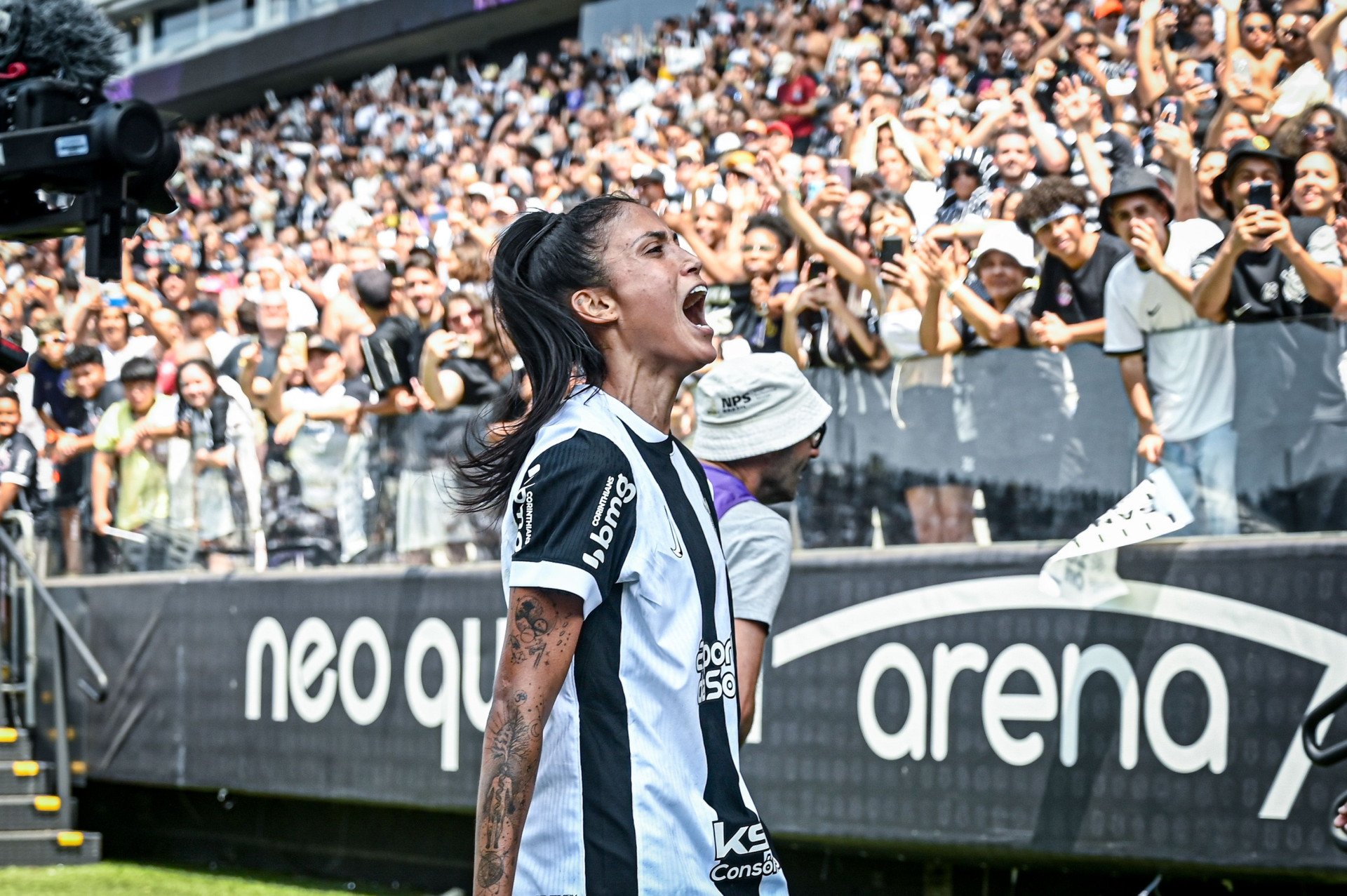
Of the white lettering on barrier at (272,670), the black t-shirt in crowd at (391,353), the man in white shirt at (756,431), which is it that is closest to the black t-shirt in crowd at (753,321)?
the black t-shirt in crowd at (391,353)

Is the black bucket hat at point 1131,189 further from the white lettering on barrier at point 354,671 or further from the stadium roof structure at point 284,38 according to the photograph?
the stadium roof structure at point 284,38

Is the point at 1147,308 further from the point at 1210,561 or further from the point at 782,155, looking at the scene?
the point at 782,155

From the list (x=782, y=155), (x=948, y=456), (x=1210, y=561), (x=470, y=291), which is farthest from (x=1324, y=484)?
(x=782, y=155)

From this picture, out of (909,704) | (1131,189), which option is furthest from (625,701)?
(1131,189)

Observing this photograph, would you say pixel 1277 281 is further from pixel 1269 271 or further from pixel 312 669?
pixel 312 669

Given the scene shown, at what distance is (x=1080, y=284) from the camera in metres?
6.61

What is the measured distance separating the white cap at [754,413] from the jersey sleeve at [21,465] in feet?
24.8

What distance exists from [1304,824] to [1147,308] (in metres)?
1.88

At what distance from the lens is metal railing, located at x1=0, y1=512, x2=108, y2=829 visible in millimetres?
10141

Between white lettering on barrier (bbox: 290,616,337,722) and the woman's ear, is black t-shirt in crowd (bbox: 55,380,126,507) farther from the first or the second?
the woman's ear

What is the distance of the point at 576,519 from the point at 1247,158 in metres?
4.80

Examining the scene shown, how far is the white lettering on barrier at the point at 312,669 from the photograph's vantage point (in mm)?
8906

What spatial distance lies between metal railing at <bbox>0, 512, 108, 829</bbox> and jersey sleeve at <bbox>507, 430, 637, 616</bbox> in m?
8.30

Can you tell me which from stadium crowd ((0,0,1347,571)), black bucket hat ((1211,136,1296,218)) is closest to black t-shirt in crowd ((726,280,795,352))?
stadium crowd ((0,0,1347,571))
